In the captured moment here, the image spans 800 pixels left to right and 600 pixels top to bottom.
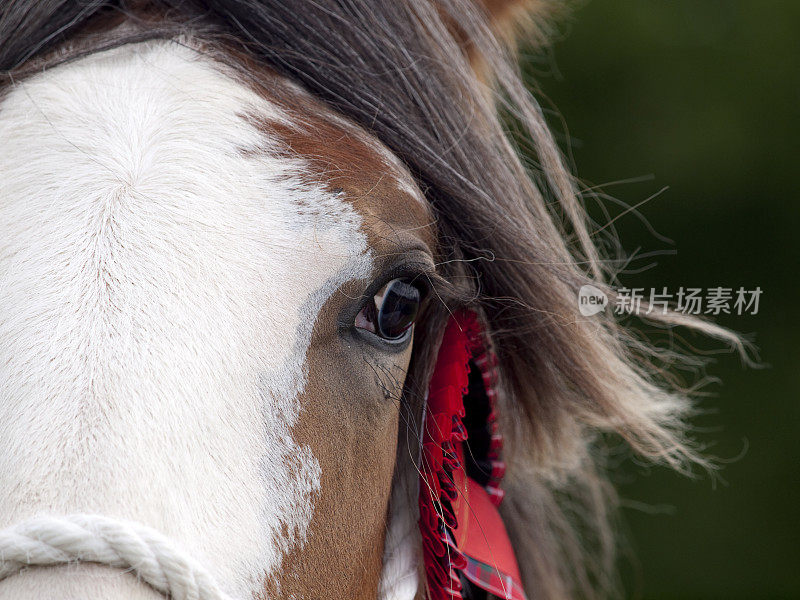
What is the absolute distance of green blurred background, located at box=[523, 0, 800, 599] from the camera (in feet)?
13.9

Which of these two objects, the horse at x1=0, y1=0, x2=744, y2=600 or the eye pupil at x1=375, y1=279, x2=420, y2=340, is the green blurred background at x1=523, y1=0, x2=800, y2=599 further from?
the eye pupil at x1=375, y1=279, x2=420, y2=340

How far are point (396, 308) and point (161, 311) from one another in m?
0.32

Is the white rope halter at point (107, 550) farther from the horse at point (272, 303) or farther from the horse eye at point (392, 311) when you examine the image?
the horse eye at point (392, 311)

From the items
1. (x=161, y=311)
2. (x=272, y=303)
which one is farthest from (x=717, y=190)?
(x=161, y=311)

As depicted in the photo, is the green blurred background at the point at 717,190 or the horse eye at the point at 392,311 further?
the green blurred background at the point at 717,190

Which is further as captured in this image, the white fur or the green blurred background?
the green blurred background

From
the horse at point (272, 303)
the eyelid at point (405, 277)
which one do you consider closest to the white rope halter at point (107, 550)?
the horse at point (272, 303)

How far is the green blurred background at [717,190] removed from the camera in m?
4.24

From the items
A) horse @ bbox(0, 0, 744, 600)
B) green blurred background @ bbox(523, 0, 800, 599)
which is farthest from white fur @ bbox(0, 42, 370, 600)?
green blurred background @ bbox(523, 0, 800, 599)

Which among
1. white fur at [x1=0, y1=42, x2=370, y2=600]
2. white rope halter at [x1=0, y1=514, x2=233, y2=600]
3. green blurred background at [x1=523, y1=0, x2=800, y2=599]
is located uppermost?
green blurred background at [x1=523, y1=0, x2=800, y2=599]

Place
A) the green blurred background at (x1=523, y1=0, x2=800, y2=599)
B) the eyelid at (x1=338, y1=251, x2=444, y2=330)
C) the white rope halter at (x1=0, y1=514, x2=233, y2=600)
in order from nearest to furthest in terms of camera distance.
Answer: the white rope halter at (x1=0, y1=514, x2=233, y2=600)
the eyelid at (x1=338, y1=251, x2=444, y2=330)
the green blurred background at (x1=523, y1=0, x2=800, y2=599)

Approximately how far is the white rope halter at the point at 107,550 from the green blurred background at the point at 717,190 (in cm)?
387

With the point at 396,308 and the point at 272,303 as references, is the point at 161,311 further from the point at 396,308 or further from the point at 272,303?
the point at 396,308

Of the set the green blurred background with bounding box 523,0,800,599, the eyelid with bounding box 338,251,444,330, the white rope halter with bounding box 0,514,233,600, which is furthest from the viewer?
the green blurred background with bounding box 523,0,800,599
